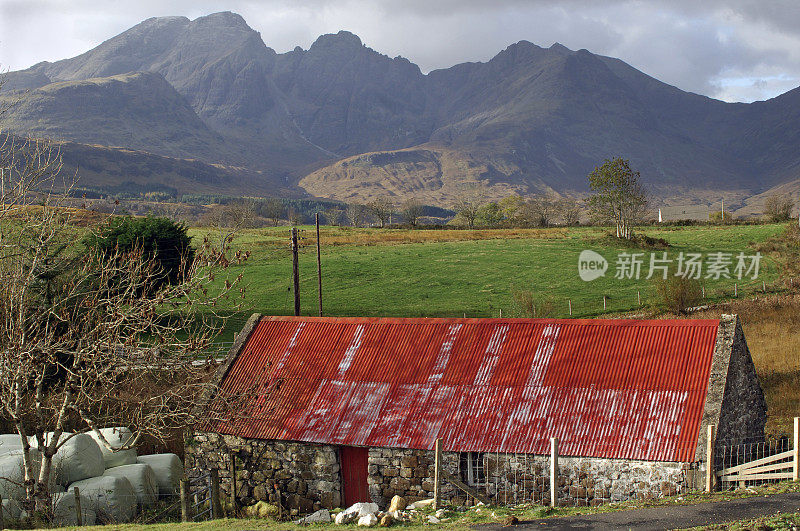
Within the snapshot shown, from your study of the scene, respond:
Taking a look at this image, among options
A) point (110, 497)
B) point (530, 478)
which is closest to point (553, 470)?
point (530, 478)

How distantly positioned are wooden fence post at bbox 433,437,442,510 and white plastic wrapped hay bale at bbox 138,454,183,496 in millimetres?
9326

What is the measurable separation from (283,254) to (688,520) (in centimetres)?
6411

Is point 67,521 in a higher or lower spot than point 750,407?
lower

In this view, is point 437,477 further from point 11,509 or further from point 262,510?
point 11,509

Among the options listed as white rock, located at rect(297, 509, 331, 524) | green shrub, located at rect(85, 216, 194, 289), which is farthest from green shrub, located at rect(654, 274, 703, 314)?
white rock, located at rect(297, 509, 331, 524)

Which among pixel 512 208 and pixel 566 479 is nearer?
pixel 566 479

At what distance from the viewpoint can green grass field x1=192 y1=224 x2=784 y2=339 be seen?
57.5 meters

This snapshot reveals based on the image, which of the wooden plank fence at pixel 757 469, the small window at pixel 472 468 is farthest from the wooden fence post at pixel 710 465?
the small window at pixel 472 468

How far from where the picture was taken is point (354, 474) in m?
22.5

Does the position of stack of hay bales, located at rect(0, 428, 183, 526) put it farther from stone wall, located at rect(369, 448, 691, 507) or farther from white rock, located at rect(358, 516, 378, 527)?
white rock, located at rect(358, 516, 378, 527)

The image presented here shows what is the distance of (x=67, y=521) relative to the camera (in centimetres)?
2117

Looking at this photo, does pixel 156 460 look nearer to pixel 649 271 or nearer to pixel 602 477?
pixel 602 477

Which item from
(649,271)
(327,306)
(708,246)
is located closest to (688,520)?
(327,306)

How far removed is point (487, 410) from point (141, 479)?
36.9ft
